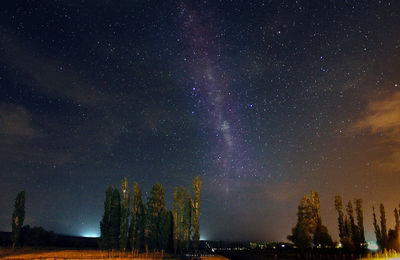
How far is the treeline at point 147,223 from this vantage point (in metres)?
65.4

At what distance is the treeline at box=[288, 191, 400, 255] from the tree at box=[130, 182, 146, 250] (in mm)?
28842

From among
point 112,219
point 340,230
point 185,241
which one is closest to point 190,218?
point 185,241

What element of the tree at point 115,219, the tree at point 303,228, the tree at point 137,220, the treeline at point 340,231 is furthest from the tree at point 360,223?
the tree at point 115,219

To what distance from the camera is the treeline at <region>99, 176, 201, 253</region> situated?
65.4 metres

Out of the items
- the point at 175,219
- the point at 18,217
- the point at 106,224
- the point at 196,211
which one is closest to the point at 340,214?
the point at 196,211

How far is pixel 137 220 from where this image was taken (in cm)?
6894

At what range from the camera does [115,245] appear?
63812mm

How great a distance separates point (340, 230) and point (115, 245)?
172 feet

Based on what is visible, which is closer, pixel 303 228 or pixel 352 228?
pixel 303 228

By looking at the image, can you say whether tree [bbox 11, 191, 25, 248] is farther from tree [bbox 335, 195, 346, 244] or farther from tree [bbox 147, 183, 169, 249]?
tree [bbox 335, 195, 346, 244]

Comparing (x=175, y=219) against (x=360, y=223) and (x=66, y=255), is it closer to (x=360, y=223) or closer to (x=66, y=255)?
(x=66, y=255)

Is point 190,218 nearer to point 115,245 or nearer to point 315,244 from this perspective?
point 115,245

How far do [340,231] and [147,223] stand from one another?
46.4 m

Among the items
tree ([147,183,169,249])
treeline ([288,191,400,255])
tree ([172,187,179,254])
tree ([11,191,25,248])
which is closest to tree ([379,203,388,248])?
treeline ([288,191,400,255])
